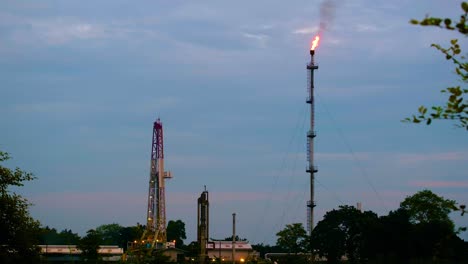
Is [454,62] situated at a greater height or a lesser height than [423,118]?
greater

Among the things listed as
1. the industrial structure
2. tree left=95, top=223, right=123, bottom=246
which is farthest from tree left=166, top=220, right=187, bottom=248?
the industrial structure

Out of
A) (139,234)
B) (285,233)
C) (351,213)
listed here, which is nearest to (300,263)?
(351,213)

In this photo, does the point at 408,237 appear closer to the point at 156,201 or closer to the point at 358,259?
the point at 358,259

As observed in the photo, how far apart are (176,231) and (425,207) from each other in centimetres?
7862

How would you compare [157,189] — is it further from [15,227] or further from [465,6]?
[465,6]

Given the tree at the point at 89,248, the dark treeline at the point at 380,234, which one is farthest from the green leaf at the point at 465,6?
the tree at the point at 89,248

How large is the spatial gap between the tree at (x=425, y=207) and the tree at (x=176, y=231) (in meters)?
70.9

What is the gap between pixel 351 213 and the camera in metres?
85.5

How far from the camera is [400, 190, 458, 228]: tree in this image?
267 feet

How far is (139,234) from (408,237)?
88.8 feet

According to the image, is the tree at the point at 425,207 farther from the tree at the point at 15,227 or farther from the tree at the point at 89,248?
the tree at the point at 15,227

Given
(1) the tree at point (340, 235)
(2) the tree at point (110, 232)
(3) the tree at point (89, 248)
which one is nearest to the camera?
(1) the tree at point (340, 235)

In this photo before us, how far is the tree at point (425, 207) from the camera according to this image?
267 ft

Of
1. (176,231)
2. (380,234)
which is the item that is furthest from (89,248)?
(176,231)
